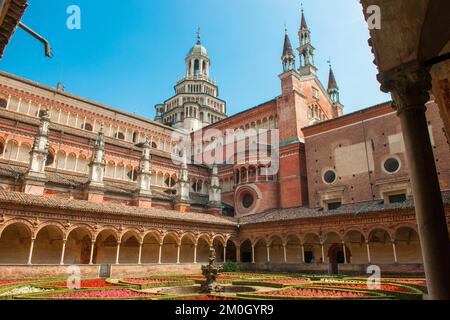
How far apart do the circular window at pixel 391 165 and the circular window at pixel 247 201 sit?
15.6 meters

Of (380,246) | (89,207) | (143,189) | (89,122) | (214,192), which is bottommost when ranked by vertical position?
(380,246)

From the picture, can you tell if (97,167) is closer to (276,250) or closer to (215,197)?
(215,197)

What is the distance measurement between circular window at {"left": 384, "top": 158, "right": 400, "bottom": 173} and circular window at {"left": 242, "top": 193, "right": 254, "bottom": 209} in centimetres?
1562

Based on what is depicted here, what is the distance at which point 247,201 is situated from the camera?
39906mm

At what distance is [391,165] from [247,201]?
16.9m

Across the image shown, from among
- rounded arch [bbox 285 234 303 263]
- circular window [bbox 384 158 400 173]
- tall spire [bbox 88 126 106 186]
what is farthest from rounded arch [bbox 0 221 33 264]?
circular window [bbox 384 158 400 173]

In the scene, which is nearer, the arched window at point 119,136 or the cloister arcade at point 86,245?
the cloister arcade at point 86,245

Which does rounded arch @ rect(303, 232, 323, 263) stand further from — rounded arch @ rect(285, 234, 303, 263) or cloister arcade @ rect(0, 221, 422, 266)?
rounded arch @ rect(285, 234, 303, 263)

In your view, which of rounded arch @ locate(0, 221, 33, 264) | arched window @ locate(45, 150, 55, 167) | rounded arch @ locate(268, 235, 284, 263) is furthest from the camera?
rounded arch @ locate(268, 235, 284, 263)

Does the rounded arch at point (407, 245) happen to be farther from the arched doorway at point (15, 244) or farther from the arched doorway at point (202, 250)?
the arched doorway at point (15, 244)

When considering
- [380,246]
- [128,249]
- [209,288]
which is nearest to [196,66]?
[128,249]

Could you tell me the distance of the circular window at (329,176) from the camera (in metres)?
32.6

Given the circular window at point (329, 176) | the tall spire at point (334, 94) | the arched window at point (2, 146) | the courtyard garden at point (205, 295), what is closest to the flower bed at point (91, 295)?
the courtyard garden at point (205, 295)

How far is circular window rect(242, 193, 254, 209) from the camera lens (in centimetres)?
3941
